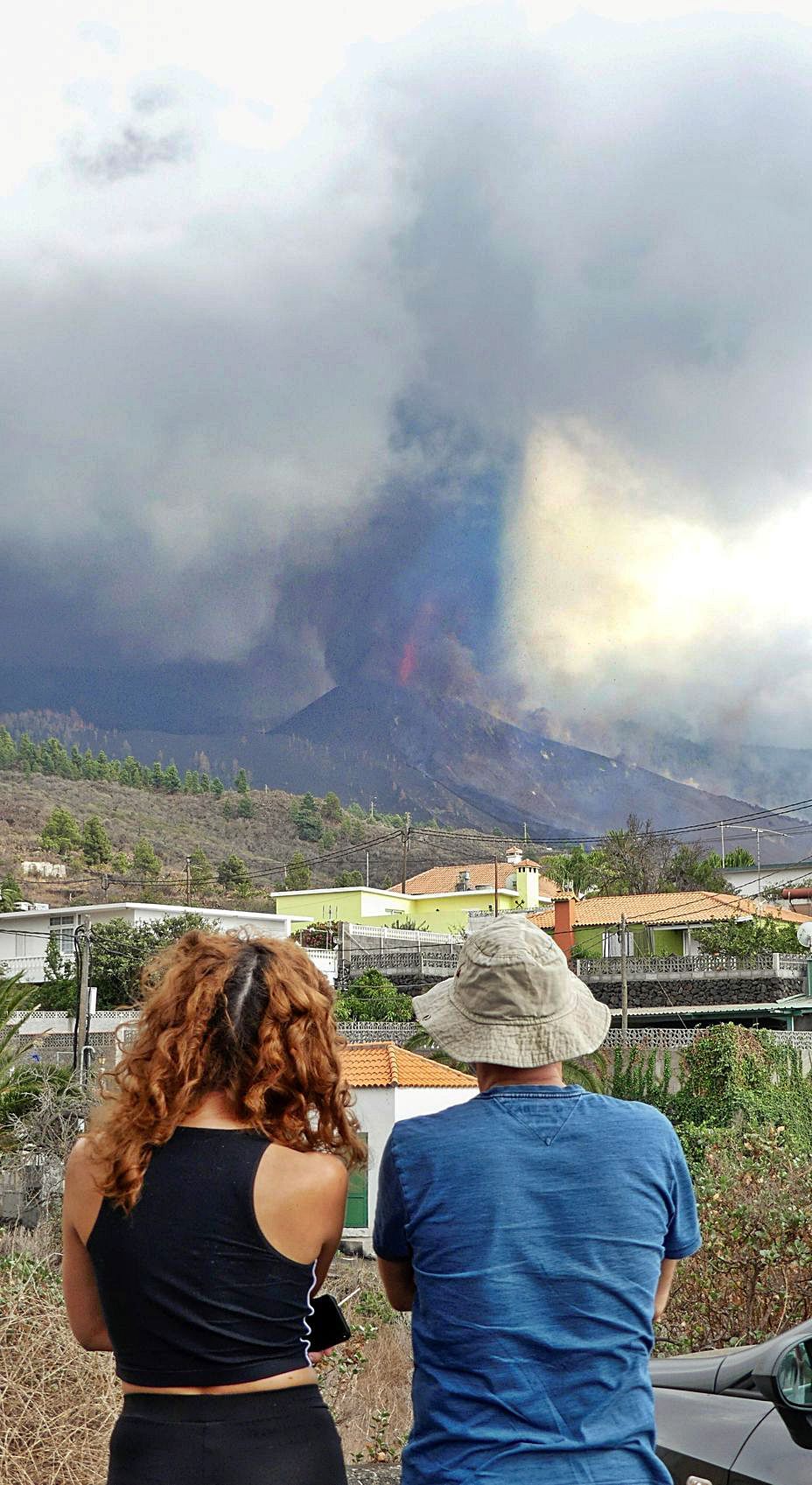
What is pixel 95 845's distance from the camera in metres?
101

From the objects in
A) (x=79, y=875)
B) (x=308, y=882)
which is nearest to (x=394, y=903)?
(x=308, y=882)

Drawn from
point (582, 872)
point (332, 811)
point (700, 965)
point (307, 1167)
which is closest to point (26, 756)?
point (332, 811)

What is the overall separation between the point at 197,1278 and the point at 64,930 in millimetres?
55383

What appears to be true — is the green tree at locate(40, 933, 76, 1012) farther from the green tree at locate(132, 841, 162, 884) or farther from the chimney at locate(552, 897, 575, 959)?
the green tree at locate(132, 841, 162, 884)

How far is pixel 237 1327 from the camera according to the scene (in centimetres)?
220

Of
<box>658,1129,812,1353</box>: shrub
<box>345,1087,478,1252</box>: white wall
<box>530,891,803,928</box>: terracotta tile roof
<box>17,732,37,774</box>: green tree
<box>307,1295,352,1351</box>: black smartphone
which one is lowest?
<box>345,1087,478,1252</box>: white wall

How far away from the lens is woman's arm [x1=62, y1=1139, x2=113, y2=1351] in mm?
2277

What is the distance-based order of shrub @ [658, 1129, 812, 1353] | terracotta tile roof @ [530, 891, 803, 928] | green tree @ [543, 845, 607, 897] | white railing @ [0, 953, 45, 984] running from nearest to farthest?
shrub @ [658, 1129, 812, 1353], white railing @ [0, 953, 45, 984], terracotta tile roof @ [530, 891, 803, 928], green tree @ [543, 845, 607, 897]

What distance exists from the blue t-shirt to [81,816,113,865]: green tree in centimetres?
→ 9988

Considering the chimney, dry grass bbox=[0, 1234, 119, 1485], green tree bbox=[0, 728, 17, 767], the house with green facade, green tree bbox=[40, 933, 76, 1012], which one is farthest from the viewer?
green tree bbox=[0, 728, 17, 767]

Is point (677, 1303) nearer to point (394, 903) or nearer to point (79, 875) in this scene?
point (394, 903)

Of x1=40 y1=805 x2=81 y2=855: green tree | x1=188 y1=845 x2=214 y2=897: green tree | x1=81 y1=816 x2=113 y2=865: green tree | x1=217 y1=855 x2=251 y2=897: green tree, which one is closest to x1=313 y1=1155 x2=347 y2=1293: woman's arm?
x1=188 y1=845 x2=214 y2=897: green tree

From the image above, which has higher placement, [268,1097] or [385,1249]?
[268,1097]

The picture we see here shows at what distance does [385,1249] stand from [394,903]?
72578 mm
